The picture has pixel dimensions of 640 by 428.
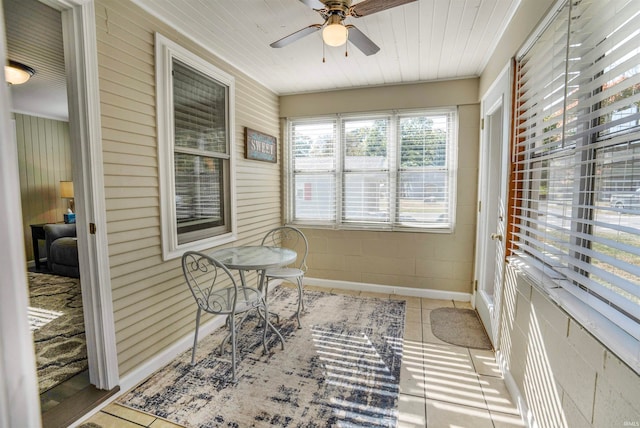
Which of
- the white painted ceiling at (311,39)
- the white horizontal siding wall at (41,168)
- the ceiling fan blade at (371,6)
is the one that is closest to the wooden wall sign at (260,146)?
the white painted ceiling at (311,39)

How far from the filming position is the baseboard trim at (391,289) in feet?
12.2

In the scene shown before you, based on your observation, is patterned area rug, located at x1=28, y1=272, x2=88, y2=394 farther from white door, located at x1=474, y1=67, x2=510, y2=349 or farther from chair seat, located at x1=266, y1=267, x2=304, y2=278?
white door, located at x1=474, y1=67, x2=510, y2=349

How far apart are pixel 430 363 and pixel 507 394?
1.69 ft

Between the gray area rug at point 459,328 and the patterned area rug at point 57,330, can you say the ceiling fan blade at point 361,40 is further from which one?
the patterned area rug at point 57,330

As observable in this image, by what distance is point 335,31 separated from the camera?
1.84 metres

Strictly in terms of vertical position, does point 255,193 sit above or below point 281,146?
below

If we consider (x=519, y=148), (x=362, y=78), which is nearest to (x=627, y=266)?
(x=519, y=148)

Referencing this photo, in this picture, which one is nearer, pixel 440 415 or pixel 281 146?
pixel 440 415

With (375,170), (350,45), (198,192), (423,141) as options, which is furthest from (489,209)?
(198,192)

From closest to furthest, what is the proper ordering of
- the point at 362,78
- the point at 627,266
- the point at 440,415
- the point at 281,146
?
the point at 627,266 < the point at 440,415 < the point at 362,78 < the point at 281,146

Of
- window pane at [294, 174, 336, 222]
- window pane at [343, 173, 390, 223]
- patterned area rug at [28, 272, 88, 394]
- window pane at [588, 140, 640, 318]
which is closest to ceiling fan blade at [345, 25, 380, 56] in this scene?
window pane at [588, 140, 640, 318]

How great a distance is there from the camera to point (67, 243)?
4434mm

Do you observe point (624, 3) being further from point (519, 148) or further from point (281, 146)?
point (281, 146)

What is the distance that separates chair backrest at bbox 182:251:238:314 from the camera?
2.19 m
